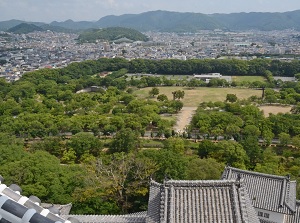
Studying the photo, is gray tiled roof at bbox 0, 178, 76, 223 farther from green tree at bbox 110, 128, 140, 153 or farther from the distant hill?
the distant hill

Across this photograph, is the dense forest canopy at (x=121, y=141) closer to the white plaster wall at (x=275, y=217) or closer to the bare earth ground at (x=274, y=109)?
the bare earth ground at (x=274, y=109)

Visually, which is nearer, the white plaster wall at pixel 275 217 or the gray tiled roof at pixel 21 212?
the gray tiled roof at pixel 21 212

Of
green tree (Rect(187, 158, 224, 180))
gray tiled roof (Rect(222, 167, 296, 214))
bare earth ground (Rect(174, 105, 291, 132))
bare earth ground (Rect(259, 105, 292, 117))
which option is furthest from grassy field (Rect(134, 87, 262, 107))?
gray tiled roof (Rect(222, 167, 296, 214))

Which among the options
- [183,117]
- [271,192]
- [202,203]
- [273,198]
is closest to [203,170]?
[271,192]

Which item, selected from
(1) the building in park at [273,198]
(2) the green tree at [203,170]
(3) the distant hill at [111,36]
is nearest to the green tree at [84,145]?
(2) the green tree at [203,170]

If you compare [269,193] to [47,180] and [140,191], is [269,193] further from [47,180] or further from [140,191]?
[47,180]
